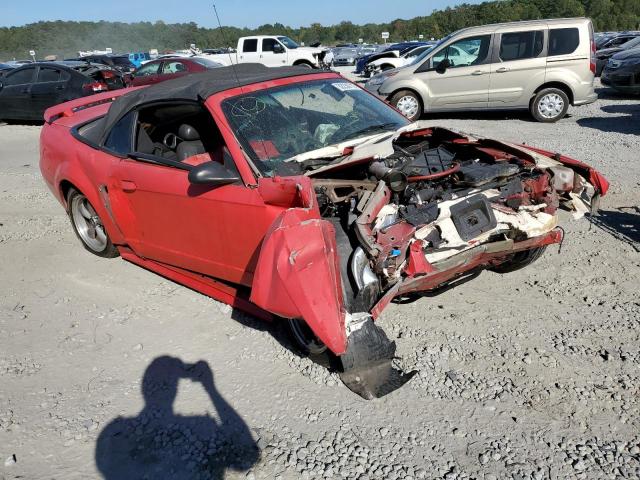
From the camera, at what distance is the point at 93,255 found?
201 inches

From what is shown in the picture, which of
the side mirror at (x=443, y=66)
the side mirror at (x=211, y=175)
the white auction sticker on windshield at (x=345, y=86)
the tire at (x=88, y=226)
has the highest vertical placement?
the white auction sticker on windshield at (x=345, y=86)

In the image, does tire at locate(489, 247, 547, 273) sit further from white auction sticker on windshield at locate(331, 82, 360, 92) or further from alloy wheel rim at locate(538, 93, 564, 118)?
alloy wheel rim at locate(538, 93, 564, 118)

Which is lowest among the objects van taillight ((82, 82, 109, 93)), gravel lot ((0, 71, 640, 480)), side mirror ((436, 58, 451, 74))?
gravel lot ((0, 71, 640, 480))

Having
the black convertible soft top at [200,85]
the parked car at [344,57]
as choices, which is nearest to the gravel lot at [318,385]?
the black convertible soft top at [200,85]

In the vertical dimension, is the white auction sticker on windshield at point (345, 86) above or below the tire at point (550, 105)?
above

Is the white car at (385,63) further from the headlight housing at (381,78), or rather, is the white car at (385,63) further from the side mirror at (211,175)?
the side mirror at (211,175)

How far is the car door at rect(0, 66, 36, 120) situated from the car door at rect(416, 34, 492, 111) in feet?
32.2

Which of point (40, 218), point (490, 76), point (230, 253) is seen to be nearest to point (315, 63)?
point (490, 76)

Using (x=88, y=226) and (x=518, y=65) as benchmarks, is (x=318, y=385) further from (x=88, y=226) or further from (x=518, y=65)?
(x=518, y=65)

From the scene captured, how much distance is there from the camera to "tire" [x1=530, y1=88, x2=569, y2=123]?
33.2ft

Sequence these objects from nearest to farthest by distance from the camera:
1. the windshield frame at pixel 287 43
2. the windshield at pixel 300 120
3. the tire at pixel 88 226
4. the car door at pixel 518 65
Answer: the windshield at pixel 300 120 < the tire at pixel 88 226 < the car door at pixel 518 65 < the windshield frame at pixel 287 43

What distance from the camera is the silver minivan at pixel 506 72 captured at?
9922 millimetres

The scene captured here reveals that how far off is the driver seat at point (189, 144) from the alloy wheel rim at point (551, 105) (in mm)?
8241

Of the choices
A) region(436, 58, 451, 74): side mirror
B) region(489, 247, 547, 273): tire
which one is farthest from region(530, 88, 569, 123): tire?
region(489, 247, 547, 273): tire
